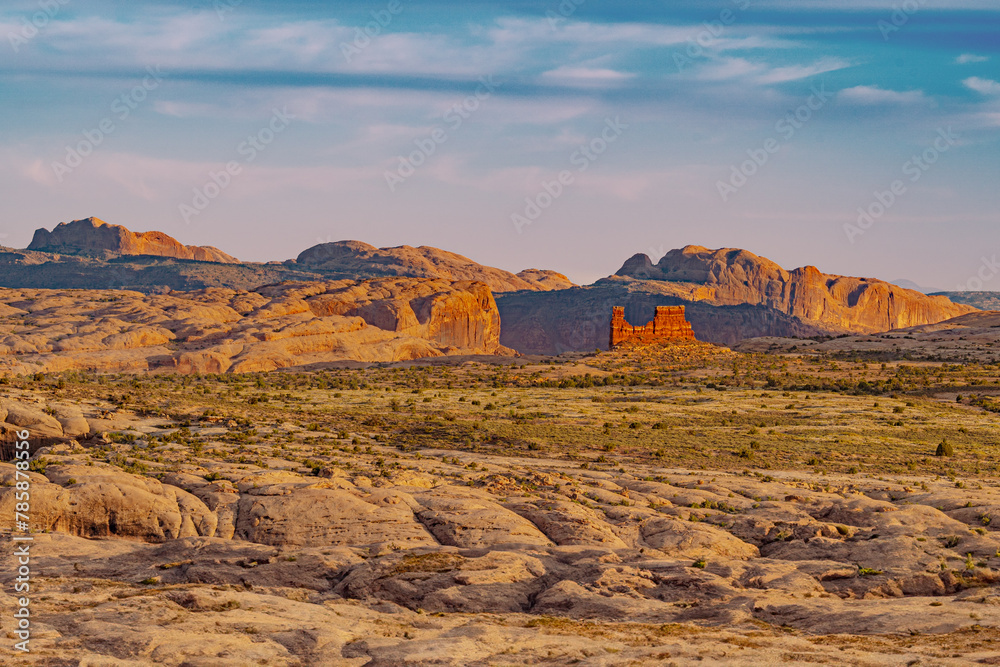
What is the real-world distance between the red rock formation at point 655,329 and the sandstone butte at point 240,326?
92.5 feet

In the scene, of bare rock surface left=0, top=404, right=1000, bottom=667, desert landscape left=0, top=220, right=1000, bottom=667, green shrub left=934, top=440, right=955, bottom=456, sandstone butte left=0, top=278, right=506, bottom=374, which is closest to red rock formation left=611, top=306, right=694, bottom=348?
sandstone butte left=0, top=278, right=506, bottom=374

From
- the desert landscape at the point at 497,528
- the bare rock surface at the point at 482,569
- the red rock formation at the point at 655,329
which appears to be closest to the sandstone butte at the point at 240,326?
the desert landscape at the point at 497,528

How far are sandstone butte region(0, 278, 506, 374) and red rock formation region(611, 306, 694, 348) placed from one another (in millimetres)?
28189

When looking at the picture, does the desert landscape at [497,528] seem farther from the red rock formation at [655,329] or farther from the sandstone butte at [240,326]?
the red rock formation at [655,329]

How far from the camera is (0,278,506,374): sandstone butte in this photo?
100188 mm

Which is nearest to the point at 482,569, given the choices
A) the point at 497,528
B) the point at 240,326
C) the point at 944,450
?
the point at 497,528

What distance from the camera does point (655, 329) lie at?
125m

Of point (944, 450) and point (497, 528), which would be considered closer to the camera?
point (497, 528)

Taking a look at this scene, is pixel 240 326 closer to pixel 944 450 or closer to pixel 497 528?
pixel 944 450

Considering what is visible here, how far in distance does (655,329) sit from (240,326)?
2229 inches

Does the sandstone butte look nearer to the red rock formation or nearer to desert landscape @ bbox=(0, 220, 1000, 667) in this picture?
desert landscape @ bbox=(0, 220, 1000, 667)

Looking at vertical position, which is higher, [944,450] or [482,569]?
[944,450]

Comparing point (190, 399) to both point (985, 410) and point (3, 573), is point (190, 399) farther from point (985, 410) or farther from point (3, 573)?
point (985, 410)

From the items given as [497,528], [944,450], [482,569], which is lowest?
[482,569]
